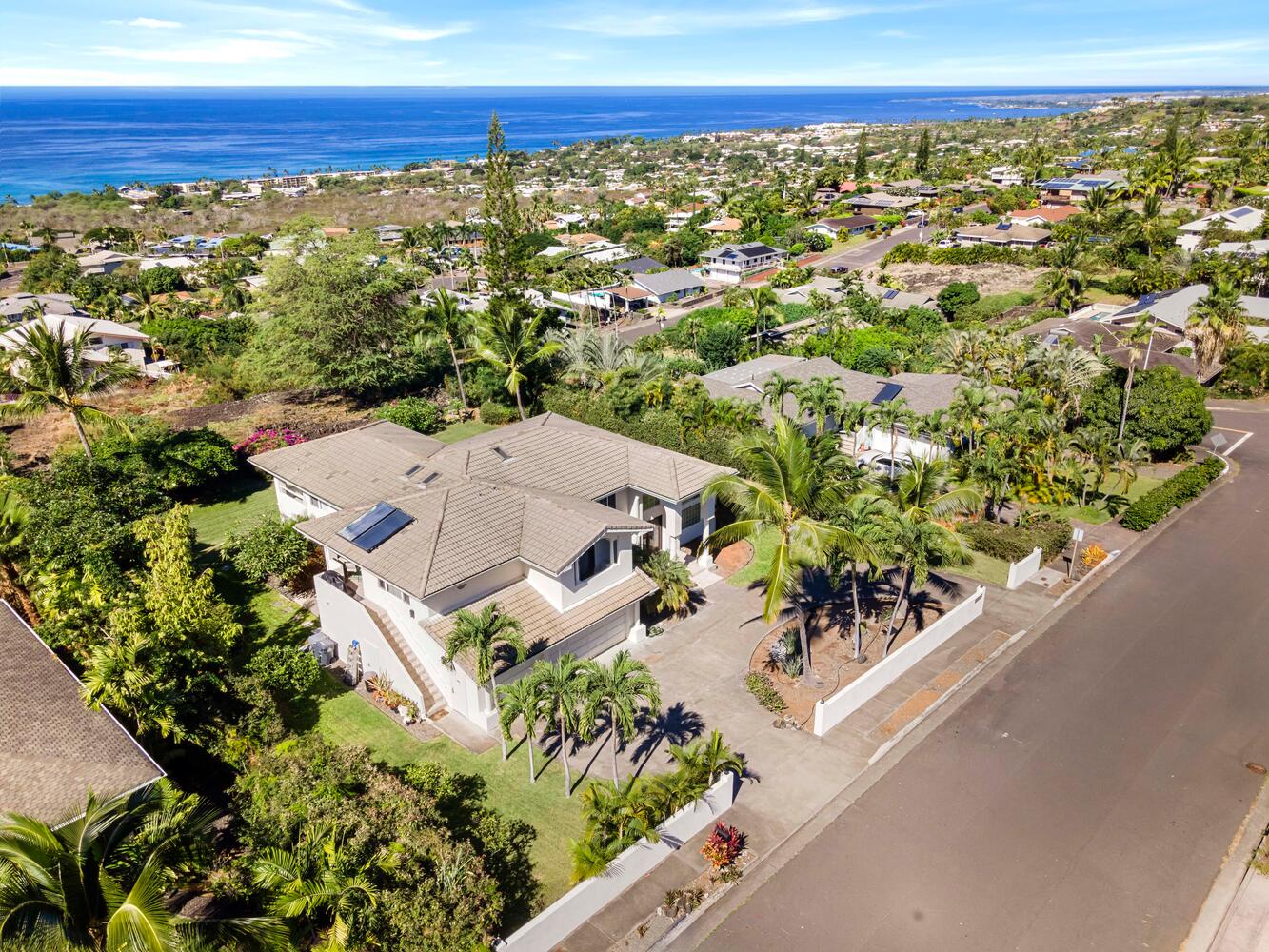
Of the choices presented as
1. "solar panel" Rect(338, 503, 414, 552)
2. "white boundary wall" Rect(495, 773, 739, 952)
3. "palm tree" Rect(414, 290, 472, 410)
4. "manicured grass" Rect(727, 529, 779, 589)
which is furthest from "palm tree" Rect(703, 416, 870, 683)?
"palm tree" Rect(414, 290, 472, 410)

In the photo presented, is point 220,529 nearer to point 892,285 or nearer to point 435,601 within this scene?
point 435,601

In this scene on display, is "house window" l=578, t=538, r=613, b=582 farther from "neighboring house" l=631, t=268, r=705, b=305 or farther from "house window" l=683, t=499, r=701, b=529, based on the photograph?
"neighboring house" l=631, t=268, r=705, b=305

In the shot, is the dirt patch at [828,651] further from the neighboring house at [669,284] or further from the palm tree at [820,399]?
the neighboring house at [669,284]

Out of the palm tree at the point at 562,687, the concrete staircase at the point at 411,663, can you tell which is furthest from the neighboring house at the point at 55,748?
the palm tree at the point at 562,687

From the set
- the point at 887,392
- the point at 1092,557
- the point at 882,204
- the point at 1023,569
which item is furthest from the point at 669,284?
the point at 1023,569

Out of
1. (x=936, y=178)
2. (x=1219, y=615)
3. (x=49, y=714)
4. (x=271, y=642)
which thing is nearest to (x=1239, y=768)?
(x=1219, y=615)

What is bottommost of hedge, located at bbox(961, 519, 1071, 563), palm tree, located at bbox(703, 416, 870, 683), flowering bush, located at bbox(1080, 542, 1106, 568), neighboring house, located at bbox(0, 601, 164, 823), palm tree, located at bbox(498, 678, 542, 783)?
flowering bush, located at bbox(1080, 542, 1106, 568)
